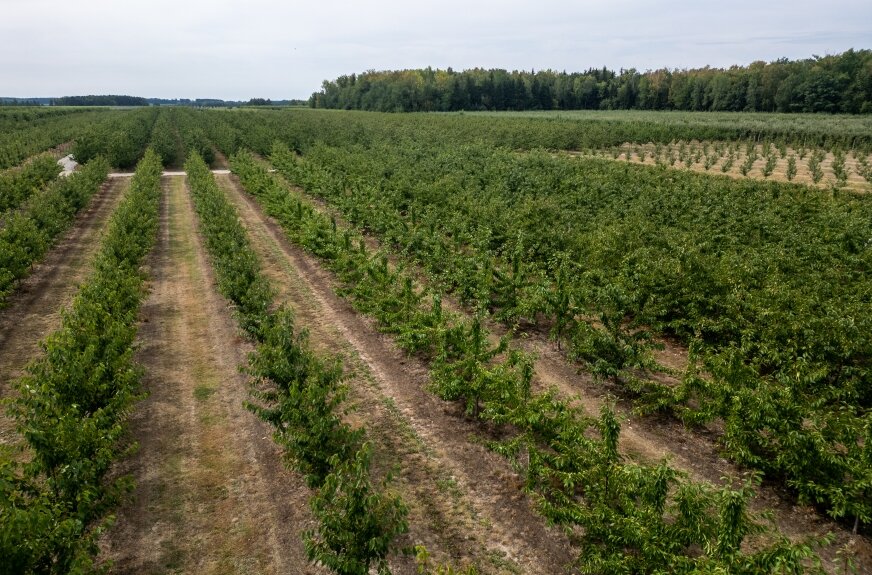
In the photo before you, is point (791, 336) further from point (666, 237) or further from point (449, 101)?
point (449, 101)

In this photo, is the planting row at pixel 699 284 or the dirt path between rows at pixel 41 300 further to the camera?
the dirt path between rows at pixel 41 300

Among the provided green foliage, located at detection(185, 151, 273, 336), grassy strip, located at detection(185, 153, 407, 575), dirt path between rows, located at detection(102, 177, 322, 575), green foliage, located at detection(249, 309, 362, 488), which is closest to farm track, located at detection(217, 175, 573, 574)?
grassy strip, located at detection(185, 153, 407, 575)

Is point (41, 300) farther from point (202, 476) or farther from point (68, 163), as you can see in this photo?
point (68, 163)

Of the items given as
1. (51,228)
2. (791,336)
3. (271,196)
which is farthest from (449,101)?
(791,336)

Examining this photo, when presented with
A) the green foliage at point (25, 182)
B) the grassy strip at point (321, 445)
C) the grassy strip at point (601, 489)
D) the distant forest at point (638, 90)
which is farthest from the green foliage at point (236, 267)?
the distant forest at point (638, 90)

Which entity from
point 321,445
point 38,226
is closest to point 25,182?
point 38,226

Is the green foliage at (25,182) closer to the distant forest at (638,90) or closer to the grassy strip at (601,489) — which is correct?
the grassy strip at (601,489)

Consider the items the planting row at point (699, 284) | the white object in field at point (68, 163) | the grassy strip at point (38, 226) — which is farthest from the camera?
the white object in field at point (68, 163)
